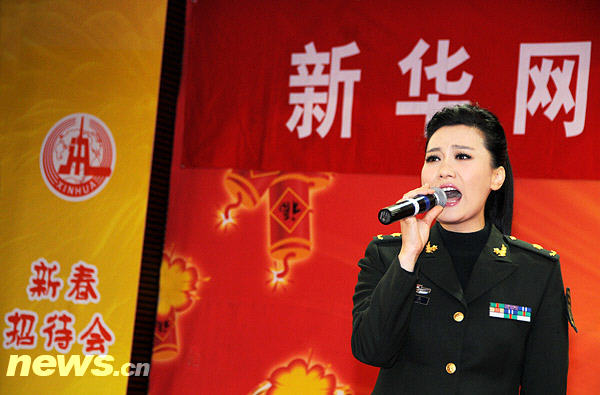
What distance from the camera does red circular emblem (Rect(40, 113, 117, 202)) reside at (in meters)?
3.27

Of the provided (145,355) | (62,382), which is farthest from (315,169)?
(62,382)

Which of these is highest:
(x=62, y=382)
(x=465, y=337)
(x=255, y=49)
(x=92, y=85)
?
(x=255, y=49)

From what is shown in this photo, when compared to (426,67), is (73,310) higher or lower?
lower

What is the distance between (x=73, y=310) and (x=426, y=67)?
2.01 m

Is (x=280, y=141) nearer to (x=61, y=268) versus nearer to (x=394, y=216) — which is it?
(x=61, y=268)

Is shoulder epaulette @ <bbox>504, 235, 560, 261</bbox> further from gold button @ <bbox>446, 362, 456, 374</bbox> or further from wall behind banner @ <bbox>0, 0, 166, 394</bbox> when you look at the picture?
wall behind banner @ <bbox>0, 0, 166, 394</bbox>

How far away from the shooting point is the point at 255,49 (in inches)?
125

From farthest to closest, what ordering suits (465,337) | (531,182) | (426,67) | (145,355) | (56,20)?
(56,20)
(145,355)
(426,67)
(531,182)
(465,337)

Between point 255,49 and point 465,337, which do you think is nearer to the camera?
point 465,337

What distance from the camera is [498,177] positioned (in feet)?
4.95

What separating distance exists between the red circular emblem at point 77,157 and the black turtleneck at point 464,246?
2.20 metres

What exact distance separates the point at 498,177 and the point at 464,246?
0.19m

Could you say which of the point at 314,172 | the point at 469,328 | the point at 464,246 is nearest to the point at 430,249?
the point at 464,246

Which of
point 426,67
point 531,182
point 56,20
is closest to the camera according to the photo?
point 531,182
